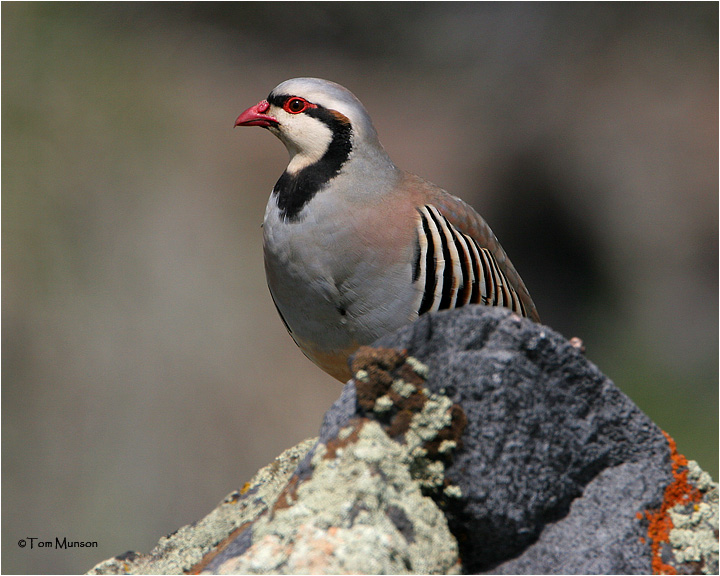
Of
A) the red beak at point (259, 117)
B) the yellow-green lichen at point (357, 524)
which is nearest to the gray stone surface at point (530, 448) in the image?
the yellow-green lichen at point (357, 524)

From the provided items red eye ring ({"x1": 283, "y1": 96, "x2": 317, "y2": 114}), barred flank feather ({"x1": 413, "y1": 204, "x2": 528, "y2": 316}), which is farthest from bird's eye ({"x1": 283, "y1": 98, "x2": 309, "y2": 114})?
barred flank feather ({"x1": 413, "y1": 204, "x2": 528, "y2": 316})

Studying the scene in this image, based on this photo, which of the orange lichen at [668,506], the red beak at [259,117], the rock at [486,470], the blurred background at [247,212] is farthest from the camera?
the blurred background at [247,212]

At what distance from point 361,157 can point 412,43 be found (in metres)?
7.85

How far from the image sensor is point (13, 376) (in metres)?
8.03

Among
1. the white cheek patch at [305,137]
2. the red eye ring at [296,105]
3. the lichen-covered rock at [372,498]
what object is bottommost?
the lichen-covered rock at [372,498]

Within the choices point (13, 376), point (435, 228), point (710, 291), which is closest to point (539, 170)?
point (710, 291)

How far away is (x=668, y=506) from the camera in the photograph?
211 cm

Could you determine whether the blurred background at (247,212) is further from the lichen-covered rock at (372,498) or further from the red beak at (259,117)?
the lichen-covered rock at (372,498)

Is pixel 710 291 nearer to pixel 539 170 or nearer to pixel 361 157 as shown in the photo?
pixel 539 170

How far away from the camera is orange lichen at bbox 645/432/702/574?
6.70ft

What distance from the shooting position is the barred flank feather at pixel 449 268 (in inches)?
116

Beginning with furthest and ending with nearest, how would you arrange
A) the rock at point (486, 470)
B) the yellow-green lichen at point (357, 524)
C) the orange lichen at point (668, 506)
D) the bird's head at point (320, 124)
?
1. the bird's head at point (320, 124)
2. the orange lichen at point (668, 506)
3. the rock at point (486, 470)
4. the yellow-green lichen at point (357, 524)

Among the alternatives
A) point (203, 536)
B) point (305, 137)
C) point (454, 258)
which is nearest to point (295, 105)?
point (305, 137)

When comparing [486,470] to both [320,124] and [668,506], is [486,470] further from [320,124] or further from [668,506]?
[320,124]
